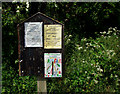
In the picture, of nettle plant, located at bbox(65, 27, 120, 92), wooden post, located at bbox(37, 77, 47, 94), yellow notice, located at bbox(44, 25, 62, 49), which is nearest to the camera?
yellow notice, located at bbox(44, 25, 62, 49)

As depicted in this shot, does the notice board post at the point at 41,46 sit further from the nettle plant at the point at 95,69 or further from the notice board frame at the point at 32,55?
the nettle plant at the point at 95,69

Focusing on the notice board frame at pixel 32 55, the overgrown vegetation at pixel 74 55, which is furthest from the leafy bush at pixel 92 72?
the notice board frame at pixel 32 55

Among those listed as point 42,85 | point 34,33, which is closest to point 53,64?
point 42,85

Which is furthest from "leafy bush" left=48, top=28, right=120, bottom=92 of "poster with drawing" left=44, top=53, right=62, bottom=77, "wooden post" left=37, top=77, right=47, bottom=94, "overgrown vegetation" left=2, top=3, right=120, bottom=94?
"poster with drawing" left=44, top=53, right=62, bottom=77

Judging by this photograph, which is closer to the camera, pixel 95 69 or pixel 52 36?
pixel 52 36

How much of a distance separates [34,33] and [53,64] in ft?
2.01

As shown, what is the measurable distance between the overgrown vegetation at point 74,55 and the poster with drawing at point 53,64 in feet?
4.31

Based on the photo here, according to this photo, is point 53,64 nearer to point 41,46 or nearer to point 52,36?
point 41,46

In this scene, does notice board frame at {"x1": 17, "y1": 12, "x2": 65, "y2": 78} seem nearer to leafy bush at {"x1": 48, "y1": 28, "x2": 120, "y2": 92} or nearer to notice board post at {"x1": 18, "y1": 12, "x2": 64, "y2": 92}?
notice board post at {"x1": 18, "y1": 12, "x2": 64, "y2": 92}

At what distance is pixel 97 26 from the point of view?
663cm

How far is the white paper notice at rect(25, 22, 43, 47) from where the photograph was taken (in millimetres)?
3211

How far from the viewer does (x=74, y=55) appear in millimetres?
5141

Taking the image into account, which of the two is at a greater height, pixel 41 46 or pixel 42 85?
pixel 41 46

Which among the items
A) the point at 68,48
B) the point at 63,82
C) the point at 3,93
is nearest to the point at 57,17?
the point at 68,48
